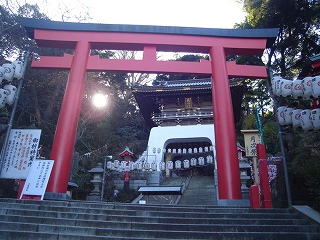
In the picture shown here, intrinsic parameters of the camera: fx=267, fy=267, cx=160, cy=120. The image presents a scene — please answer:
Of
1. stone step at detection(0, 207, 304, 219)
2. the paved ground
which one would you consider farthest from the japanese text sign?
stone step at detection(0, 207, 304, 219)

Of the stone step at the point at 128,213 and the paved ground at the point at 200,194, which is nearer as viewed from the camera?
the stone step at the point at 128,213

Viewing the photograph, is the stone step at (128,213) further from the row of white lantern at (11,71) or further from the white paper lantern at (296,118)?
the row of white lantern at (11,71)

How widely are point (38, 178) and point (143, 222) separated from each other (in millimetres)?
3286

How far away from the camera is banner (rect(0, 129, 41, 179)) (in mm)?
6727

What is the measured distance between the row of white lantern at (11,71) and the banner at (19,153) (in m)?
1.50

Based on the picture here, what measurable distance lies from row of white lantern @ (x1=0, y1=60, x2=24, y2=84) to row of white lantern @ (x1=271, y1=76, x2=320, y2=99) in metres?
6.96

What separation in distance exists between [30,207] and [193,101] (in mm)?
14980

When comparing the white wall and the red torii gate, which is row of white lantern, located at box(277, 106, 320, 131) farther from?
the white wall

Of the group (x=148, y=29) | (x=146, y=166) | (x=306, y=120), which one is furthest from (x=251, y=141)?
(x=146, y=166)

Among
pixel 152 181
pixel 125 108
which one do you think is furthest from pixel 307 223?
pixel 125 108

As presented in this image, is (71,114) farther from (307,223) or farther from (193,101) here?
(193,101)

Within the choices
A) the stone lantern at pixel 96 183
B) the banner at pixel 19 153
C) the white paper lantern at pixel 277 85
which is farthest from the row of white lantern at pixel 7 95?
the white paper lantern at pixel 277 85

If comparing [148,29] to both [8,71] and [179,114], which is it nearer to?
[8,71]

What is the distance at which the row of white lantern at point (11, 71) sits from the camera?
7.17m
